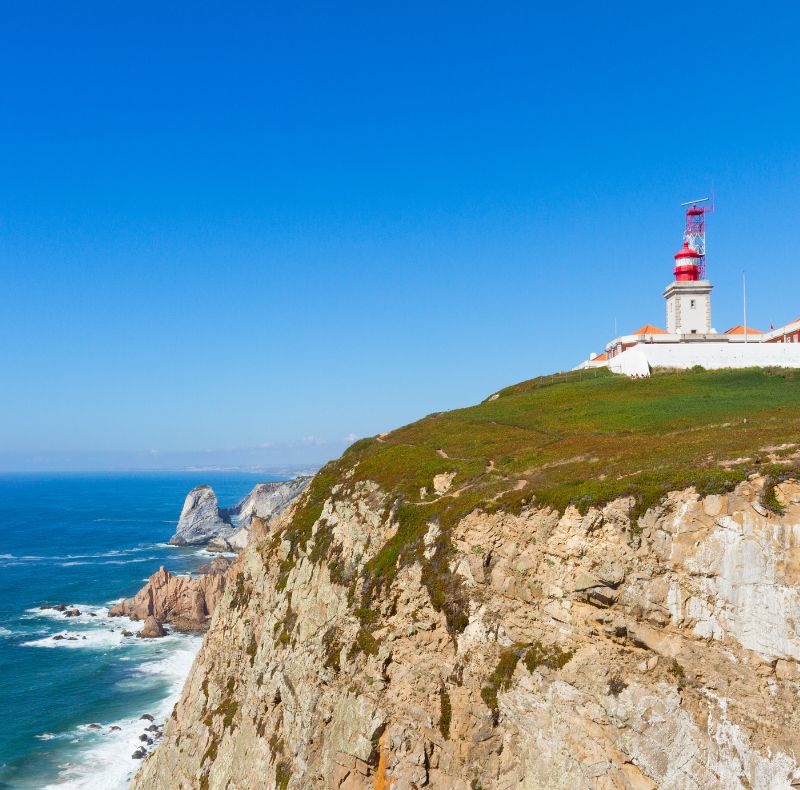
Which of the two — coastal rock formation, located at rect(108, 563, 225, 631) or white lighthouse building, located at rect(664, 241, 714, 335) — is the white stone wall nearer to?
white lighthouse building, located at rect(664, 241, 714, 335)

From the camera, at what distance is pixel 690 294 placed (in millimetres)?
54594

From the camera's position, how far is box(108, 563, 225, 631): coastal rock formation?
229 ft

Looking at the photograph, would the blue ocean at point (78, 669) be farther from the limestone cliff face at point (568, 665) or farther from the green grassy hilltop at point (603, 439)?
the green grassy hilltop at point (603, 439)

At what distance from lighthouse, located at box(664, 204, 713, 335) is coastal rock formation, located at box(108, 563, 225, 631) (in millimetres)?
56507

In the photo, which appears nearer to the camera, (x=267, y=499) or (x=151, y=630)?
(x=151, y=630)

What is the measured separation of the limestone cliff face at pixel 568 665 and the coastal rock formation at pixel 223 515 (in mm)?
90826

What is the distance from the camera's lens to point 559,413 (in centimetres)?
4038

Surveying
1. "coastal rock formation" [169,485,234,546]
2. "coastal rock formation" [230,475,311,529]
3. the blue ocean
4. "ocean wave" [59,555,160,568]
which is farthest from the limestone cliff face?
"coastal rock formation" [230,475,311,529]

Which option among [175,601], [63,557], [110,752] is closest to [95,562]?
[63,557]

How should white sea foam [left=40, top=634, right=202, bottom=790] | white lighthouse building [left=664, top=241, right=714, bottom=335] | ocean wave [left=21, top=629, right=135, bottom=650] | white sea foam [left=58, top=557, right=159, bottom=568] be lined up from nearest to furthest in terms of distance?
1. white sea foam [left=40, top=634, right=202, bottom=790]
2. white lighthouse building [left=664, top=241, right=714, bottom=335]
3. ocean wave [left=21, top=629, right=135, bottom=650]
4. white sea foam [left=58, top=557, right=159, bottom=568]

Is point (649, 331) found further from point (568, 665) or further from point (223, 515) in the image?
point (223, 515)

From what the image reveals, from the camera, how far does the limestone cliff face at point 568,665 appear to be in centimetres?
1589

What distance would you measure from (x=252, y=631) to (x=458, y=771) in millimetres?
17315

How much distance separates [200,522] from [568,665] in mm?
120535
